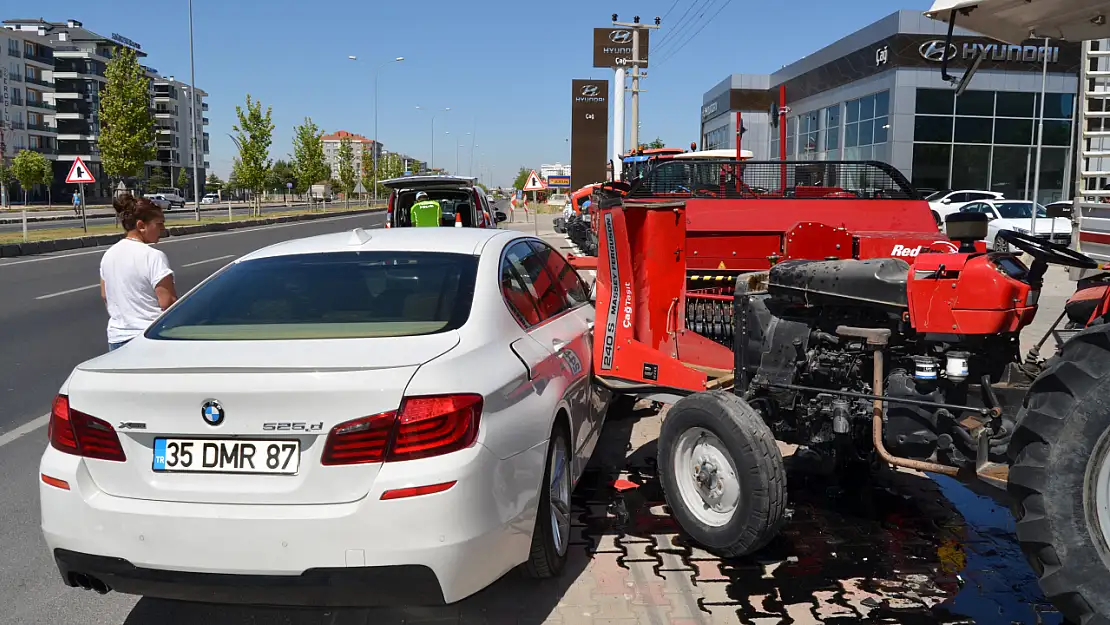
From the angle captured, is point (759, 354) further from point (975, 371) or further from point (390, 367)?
point (390, 367)

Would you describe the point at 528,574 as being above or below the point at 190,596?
below

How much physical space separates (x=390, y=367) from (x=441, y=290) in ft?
2.89

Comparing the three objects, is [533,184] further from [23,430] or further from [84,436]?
[84,436]

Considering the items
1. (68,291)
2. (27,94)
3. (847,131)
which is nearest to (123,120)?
(68,291)

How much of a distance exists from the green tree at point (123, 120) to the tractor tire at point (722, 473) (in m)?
35.9

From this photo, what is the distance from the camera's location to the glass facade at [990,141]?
3631cm

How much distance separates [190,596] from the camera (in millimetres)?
2869

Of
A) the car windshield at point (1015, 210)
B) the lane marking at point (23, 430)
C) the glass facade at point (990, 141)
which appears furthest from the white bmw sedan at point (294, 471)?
the glass facade at point (990, 141)

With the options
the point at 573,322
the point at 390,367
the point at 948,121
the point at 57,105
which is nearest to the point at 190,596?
the point at 390,367

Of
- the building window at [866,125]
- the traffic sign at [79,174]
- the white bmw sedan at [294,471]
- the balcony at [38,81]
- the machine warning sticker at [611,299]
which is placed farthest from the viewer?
the balcony at [38,81]

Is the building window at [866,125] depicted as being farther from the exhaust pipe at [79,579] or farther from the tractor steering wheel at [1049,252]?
the exhaust pipe at [79,579]

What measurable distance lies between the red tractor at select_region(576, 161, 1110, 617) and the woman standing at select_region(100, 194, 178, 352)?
2.66 meters

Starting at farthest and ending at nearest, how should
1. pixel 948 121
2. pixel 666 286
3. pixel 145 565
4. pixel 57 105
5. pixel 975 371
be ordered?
pixel 57 105 → pixel 948 121 → pixel 666 286 → pixel 975 371 → pixel 145 565

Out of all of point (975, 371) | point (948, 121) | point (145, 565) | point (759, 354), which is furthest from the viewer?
point (948, 121)
